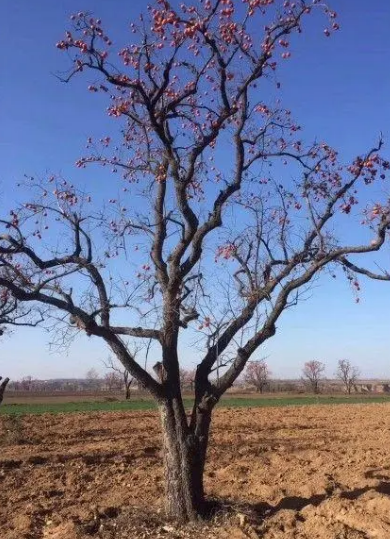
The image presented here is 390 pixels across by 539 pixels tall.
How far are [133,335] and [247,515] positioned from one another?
8.81 feet

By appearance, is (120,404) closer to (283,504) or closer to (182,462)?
(283,504)

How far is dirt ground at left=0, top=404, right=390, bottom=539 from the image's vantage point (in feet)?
23.4

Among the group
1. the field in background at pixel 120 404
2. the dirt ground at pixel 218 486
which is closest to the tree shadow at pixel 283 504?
the dirt ground at pixel 218 486

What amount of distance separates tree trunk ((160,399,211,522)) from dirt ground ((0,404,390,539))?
244 mm

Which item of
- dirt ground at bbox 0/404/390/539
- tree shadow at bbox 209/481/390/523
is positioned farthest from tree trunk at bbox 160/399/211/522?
tree shadow at bbox 209/481/390/523

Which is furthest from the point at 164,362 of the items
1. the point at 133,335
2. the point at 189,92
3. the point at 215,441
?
the point at 215,441

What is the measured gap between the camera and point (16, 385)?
134 meters

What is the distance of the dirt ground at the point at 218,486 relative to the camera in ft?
23.4

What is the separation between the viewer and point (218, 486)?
9.89m

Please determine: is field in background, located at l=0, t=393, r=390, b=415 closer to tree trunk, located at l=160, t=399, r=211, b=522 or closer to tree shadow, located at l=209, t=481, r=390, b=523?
tree shadow, located at l=209, t=481, r=390, b=523

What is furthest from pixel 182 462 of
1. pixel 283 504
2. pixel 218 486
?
pixel 218 486

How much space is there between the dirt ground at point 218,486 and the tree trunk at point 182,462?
9.6 inches

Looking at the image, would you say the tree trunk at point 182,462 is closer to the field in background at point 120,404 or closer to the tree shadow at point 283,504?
the tree shadow at point 283,504

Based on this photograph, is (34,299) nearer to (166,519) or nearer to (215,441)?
(166,519)
